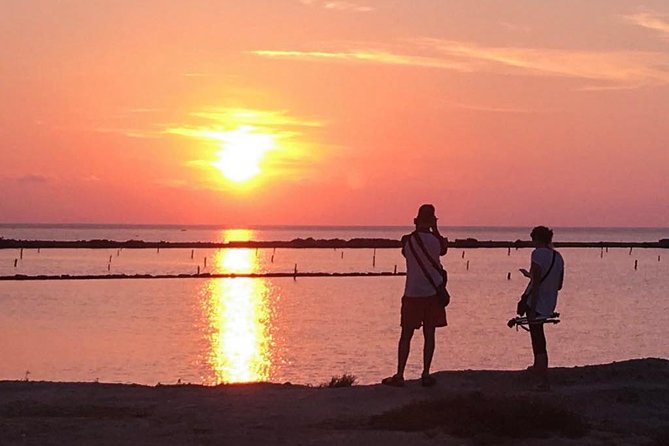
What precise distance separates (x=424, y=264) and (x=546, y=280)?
140 cm

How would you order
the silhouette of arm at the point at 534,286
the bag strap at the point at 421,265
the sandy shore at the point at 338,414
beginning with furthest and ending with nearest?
1. the silhouette of arm at the point at 534,286
2. the bag strap at the point at 421,265
3. the sandy shore at the point at 338,414

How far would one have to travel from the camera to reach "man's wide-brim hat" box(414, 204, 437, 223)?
10.8 m

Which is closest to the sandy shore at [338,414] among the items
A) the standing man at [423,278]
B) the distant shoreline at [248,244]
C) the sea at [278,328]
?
Answer: the standing man at [423,278]

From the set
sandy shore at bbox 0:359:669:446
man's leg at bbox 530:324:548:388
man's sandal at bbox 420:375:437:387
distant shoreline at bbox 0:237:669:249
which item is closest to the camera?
sandy shore at bbox 0:359:669:446

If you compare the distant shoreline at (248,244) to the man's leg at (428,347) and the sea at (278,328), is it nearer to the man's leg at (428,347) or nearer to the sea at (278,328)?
the sea at (278,328)

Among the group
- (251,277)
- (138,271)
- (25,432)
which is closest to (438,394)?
(25,432)

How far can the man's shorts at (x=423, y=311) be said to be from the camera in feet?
35.6

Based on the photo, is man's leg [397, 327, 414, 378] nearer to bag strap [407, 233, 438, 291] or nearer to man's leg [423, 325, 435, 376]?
man's leg [423, 325, 435, 376]

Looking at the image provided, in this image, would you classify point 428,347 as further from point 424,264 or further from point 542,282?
point 542,282

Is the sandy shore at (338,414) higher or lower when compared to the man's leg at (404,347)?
lower

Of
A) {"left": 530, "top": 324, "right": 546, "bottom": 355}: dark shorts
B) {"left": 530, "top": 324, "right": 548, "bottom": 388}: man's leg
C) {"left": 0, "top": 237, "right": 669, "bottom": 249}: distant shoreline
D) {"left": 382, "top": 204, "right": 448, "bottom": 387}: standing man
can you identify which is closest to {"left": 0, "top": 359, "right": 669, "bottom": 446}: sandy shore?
{"left": 530, "top": 324, "right": 548, "bottom": 388}: man's leg

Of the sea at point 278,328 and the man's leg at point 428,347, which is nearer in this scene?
the man's leg at point 428,347

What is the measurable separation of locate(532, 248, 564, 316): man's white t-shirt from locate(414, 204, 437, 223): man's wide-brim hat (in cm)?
120

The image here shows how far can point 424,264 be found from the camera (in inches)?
424
